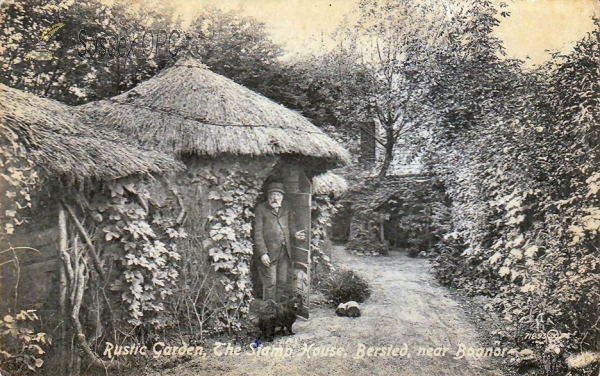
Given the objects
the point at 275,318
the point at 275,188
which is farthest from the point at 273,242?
the point at 275,318

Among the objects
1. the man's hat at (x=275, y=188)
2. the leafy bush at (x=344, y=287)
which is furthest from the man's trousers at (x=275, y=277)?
the leafy bush at (x=344, y=287)

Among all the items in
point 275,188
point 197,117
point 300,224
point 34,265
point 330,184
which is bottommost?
point 34,265

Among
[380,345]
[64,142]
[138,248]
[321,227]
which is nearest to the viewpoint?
[64,142]

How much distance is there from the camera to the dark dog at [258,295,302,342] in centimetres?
438

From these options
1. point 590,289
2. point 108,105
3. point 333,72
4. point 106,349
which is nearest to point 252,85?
point 333,72

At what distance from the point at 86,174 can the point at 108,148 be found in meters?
0.50

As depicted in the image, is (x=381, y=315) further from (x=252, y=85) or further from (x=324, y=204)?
(x=252, y=85)

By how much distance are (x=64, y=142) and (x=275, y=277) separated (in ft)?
8.99

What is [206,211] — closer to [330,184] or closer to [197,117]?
[197,117]

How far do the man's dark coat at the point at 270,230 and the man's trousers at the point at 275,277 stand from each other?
9 cm

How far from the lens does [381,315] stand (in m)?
5.10

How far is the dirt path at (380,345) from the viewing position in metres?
3.86

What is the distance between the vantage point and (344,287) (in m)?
5.70

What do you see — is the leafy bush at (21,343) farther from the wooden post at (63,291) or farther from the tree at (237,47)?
the tree at (237,47)
